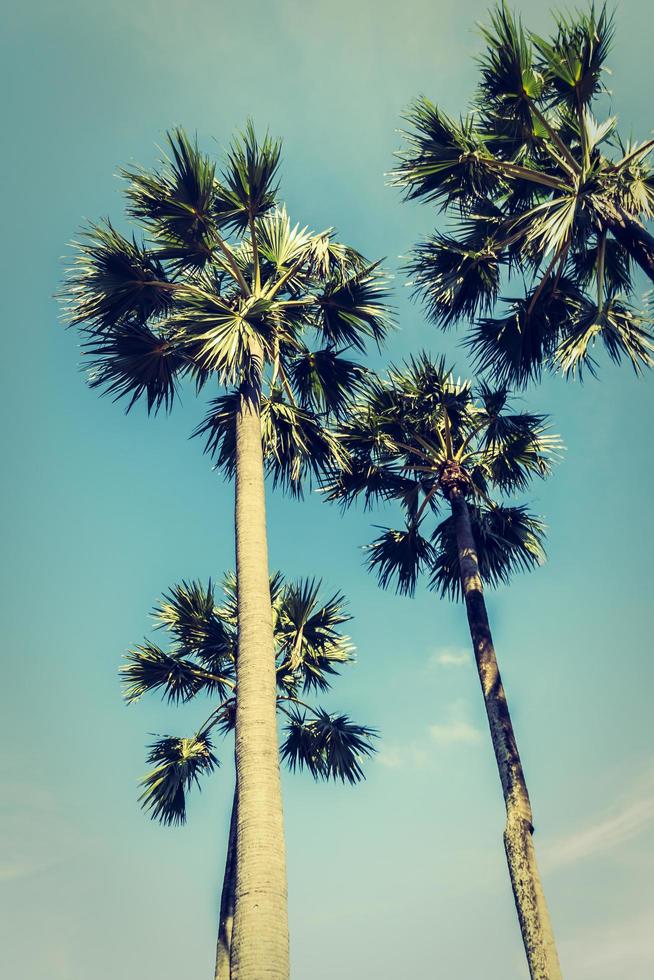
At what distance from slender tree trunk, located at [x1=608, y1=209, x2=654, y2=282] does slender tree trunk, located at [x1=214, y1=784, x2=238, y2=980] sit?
382 inches

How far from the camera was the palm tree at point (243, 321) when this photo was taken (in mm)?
8694

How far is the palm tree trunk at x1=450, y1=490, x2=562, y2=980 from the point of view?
9047 mm

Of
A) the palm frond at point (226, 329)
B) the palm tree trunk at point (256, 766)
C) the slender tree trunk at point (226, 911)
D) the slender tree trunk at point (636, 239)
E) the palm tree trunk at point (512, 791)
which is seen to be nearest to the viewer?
the palm tree trunk at point (256, 766)

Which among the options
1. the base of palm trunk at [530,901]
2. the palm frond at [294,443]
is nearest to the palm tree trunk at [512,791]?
the base of palm trunk at [530,901]

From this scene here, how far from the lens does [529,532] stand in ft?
47.9

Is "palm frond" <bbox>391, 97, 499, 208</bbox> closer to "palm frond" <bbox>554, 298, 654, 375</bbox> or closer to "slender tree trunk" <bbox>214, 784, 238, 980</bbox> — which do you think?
"palm frond" <bbox>554, 298, 654, 375</bbox>

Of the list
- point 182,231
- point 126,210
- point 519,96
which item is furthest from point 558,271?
point 126,210

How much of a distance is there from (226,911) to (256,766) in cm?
671

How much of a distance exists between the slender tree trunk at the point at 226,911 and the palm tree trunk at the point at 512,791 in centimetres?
409

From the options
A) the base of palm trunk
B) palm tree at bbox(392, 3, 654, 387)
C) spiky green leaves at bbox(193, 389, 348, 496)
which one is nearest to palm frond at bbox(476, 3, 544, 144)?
palm tree at bbox(392, 3, 654, 387)

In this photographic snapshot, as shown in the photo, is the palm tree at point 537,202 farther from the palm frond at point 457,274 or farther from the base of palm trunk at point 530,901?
the base of palm trunk at point 530,901

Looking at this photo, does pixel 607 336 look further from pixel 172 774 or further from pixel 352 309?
pixel 172 774

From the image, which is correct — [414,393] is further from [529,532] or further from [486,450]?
[529,532]

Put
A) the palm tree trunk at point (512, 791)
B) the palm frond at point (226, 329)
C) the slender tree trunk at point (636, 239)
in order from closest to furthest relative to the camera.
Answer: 1. the palm tree trunk at point (512, 791)
2. the palm frond at point (226, 329)
3. the slender tree trunk at point (636, 239)
